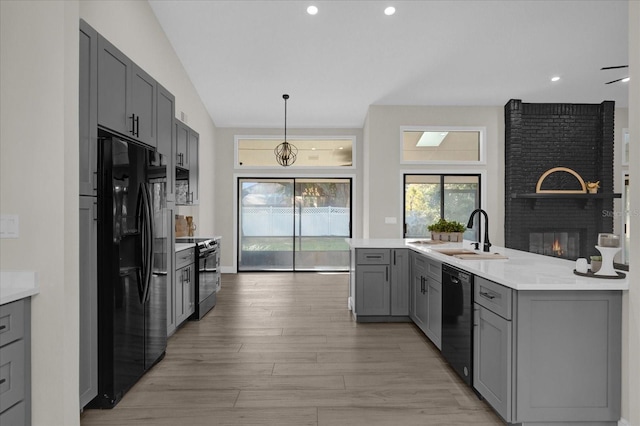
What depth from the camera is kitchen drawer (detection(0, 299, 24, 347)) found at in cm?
167

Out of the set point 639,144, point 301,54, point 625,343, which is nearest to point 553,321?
point 625,343

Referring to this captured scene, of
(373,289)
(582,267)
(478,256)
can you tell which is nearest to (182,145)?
(373,289)

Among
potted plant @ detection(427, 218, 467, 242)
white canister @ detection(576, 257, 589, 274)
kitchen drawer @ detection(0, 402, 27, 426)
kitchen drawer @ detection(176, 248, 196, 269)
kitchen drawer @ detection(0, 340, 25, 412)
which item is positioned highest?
potted plant @ detection(427, 218, 467, 242)

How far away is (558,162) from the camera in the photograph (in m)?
6.80

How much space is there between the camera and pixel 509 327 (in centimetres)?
208

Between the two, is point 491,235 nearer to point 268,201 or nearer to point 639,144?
point 268,201

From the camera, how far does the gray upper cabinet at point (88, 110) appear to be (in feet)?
7.32

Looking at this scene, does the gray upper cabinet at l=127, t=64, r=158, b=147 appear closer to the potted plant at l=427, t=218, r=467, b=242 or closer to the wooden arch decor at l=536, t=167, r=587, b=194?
the potted plant at l=427, t=218, r=467, b=242

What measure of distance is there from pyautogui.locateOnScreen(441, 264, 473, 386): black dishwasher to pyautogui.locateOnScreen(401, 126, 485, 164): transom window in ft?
14.1

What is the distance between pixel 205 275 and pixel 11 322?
295 cm

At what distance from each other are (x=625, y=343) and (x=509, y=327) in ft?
1.99

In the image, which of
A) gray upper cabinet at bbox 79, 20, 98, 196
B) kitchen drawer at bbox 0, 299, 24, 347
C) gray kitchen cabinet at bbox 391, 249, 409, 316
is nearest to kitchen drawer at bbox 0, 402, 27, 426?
kitchen drawer at bbox 0, 299, 24, 347

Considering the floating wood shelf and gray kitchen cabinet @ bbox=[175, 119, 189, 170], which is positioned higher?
gray kitchen cabinet @ bbox=[175, 119, 189, 170]

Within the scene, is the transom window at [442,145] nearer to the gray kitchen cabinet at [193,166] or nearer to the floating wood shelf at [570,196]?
the floating wood shelf at [570,196]
